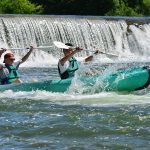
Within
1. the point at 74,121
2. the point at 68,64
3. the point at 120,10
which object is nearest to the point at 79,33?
the point at 68,64

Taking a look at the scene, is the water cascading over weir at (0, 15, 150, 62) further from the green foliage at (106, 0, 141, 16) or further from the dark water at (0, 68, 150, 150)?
the green foliage at (106, 0, 141, 16)

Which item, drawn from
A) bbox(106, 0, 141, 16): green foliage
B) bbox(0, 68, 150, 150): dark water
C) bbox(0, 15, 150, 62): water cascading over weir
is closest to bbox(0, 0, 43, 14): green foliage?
bbox(106, 0, 141, 16): green foliage

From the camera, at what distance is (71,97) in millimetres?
10633

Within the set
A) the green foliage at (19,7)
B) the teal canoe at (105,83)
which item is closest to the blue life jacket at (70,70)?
the teal canoe at (105,83)

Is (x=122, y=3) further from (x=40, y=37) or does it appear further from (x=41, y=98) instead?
(x=41, y=98)

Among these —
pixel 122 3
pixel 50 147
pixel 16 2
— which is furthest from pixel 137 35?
pixel 50 147

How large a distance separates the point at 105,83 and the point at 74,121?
2760mm

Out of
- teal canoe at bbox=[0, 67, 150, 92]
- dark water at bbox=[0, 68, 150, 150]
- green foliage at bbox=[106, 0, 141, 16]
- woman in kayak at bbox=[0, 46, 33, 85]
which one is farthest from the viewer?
green foliage at bbox=[106, 0, 141, 16]

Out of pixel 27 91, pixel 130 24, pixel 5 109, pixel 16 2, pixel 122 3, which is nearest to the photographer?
pixel 5 109

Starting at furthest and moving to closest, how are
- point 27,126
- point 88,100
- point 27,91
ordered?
point 27,91, point 88,100, point 27,126

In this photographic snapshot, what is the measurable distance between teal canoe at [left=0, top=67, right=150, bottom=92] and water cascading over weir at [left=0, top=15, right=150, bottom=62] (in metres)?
8.93

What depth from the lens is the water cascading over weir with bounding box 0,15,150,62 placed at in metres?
21.0

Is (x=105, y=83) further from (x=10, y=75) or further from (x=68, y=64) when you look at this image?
(x=10, y=75)

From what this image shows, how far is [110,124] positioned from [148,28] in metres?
17.7
